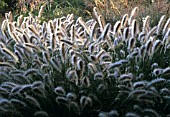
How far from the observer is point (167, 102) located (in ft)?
10.5

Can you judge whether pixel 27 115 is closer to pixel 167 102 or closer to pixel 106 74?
pixel 106 74

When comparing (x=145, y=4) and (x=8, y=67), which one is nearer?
(x=8, y=67)

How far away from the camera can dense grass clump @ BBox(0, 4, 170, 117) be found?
3.16 m

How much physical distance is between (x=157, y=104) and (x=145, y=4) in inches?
191

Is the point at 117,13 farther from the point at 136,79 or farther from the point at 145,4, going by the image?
the point at 136,79

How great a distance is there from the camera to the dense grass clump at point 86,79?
316 cm

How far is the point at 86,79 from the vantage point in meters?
3.14

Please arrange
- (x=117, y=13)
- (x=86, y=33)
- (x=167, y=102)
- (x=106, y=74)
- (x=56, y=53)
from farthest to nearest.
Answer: (x=117, y=13) → (x=86, y=33) → (x=56, y=53) → (x=106, y=74) → (x=167, y=102)

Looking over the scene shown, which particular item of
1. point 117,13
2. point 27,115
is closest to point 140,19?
point 117,13

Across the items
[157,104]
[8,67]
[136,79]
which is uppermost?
[8,67]

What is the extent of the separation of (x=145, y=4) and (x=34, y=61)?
4.90 metres

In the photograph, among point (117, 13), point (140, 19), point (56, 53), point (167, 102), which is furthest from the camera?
point (117, 13)

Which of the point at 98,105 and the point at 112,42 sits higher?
the point at 112,42

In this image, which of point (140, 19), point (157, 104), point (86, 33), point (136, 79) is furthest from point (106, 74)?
point (140, 19)
